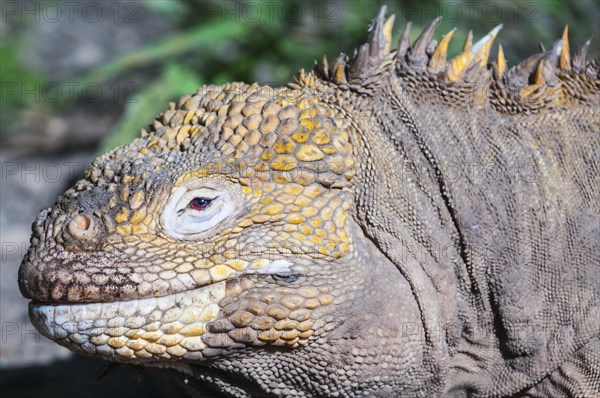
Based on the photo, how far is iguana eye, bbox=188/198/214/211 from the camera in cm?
402

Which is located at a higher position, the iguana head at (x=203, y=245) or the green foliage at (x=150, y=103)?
the green foliage at (x=150, y=103)

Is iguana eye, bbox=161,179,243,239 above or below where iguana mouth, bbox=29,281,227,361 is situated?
above

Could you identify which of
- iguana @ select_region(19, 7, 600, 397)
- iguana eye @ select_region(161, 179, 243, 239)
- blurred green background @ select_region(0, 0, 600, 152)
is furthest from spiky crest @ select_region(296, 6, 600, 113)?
blurred green background @ select_region(0, 0, 600, 152)

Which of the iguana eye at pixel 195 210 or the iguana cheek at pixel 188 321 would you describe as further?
the iguana eye at pixel 195 210

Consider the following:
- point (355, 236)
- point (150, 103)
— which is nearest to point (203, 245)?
point (355, 236)

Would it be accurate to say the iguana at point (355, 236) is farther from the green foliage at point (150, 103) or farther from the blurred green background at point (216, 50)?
the green foliage at point (150, 103)

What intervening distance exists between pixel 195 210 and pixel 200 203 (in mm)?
39

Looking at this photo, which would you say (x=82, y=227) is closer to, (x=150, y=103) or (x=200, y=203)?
(x=200, y=203)

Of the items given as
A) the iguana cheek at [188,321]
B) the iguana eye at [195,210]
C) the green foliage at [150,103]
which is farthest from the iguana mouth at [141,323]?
the green foliage at [150,103]

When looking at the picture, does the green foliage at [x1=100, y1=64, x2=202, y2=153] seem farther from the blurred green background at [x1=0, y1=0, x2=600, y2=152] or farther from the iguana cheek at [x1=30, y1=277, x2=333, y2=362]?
the iguana cheek at [x1=30, y1=277, x2=333, y2=362]

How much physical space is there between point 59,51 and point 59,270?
11169 mm

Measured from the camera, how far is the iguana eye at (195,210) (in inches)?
158

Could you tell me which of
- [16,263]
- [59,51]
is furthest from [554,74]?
[59,51]

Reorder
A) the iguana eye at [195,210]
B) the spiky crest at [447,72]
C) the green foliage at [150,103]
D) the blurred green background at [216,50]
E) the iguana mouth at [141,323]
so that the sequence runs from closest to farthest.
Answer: the iguana mouth at [141,323], the iguana eye at [195,210], the spiky crest at [447,72], the green foliage at [150,103], the blurred green background at [216,50]
